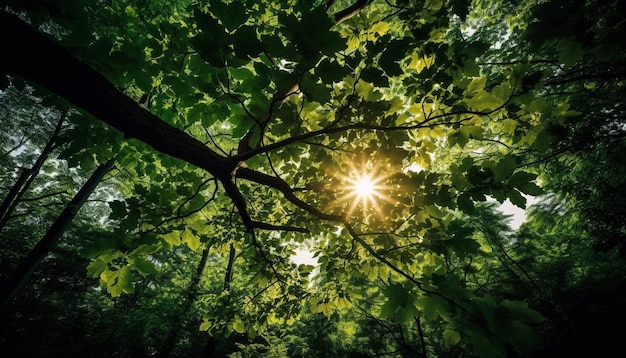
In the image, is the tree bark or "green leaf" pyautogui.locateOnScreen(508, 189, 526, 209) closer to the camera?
the tree bark

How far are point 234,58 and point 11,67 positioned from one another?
0.96 metres

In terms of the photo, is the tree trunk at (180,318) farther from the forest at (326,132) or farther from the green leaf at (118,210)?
the green leaf at (118,210)

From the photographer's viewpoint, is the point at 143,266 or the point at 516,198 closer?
the point at 516,198

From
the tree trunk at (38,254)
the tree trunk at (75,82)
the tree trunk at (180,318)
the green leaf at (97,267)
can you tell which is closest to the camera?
the tree trunk at (75,82)

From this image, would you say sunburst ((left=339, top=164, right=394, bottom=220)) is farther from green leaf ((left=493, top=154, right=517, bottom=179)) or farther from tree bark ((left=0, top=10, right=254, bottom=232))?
tree bark ((left=0, top=10, right=254, bottom=232))

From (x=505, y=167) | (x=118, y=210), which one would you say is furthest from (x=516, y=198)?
(x=118, y=210)

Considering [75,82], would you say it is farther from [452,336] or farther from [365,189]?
[452,336]

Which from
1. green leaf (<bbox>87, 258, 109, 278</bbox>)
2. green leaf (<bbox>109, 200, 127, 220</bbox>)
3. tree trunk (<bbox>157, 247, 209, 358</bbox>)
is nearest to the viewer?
green leaf (<bbox>87, 258, 109, 278</bbox>)

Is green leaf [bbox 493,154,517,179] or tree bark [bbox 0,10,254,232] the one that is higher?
tree bark [bbox 0,10,254,232]

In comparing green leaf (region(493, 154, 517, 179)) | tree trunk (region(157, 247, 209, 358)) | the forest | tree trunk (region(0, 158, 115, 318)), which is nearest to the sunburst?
the forest

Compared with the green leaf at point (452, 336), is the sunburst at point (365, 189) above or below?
above

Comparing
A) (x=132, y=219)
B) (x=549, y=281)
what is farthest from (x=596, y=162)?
(x=132, y=219)

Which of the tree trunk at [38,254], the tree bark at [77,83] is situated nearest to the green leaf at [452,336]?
the tree bark at [77,83]

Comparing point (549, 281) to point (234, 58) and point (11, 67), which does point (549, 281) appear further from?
point (11, 67)
